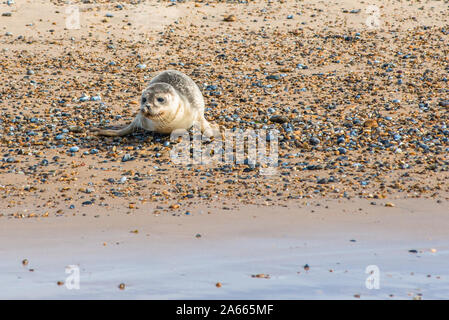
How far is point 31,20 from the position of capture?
1210 cm

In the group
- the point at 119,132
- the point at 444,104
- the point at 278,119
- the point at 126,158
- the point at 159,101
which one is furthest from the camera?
the point at 444,104

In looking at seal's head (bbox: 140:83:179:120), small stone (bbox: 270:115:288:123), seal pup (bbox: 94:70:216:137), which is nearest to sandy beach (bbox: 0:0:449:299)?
small stone (bbox: 270:115:288:123)

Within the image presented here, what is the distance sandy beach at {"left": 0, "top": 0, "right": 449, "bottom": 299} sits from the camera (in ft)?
17.6

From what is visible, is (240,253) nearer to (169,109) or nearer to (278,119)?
(169,109)

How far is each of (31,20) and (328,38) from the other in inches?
183

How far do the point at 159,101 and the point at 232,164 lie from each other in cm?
117

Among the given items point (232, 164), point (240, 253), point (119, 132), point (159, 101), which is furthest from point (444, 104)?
point (240, 253)

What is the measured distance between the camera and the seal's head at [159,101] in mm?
8164

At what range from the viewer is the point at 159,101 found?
8312 millimetres

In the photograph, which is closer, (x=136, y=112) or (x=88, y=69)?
(x=136, y=112)

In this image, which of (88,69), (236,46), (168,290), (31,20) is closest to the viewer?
(168,290)

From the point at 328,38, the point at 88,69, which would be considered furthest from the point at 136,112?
the point at 328,38
